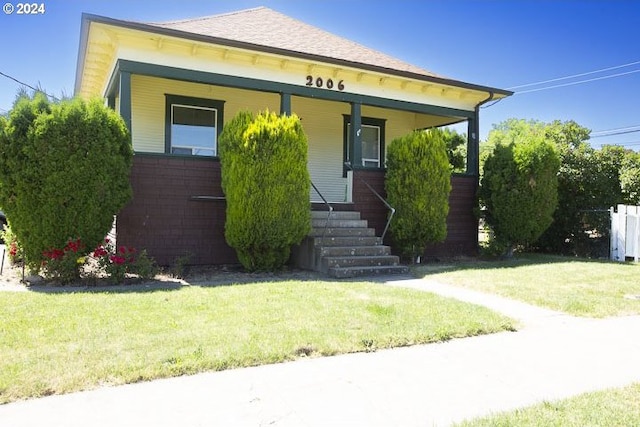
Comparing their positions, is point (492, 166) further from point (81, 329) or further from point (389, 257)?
point (81, 329)

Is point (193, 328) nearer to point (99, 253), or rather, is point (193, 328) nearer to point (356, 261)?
point (99, 253)

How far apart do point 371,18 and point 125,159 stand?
32.5 feet

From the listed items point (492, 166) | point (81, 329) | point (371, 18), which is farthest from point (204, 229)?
point (371, 18)

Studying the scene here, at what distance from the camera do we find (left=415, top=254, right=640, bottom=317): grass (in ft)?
20.7

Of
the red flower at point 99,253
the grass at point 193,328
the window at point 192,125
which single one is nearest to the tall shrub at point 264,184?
the grass at point 193,328

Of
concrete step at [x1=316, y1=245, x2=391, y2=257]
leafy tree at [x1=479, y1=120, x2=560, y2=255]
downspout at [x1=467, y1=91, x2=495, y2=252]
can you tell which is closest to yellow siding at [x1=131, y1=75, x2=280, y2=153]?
concrete step at [x1=316, y1=245, x2=391, y2=257]

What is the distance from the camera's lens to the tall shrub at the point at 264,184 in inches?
319

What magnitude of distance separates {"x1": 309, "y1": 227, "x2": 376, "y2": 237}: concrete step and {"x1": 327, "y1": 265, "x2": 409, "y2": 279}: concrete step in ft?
3.51

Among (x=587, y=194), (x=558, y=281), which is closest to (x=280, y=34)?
(x=558, y=281)

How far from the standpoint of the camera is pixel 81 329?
4.55 meters

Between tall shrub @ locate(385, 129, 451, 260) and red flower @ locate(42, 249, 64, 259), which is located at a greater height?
tall shrub @ locate(385, 129, 451, 260)

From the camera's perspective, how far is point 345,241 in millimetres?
9250

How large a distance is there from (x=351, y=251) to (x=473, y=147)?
5.46 metres

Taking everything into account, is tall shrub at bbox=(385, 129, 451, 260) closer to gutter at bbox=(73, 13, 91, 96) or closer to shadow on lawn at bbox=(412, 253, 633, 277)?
shadow on lawn at bbox=(412, 253, 633, 277)
